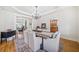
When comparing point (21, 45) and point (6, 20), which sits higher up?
point (6, 20)

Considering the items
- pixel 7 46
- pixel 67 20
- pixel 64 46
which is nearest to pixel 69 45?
pixel 64 46

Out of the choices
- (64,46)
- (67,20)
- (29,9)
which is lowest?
(64,46)

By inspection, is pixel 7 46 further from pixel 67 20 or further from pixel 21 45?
pixel 67 20

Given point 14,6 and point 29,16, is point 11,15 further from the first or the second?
point 29,16

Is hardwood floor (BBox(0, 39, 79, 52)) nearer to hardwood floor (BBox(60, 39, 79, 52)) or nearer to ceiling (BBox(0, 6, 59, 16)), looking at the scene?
hardwood floor (BBox(60, 39, 79, 52))

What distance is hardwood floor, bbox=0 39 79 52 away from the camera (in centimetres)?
209

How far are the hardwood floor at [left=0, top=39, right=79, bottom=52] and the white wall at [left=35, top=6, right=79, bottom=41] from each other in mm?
97

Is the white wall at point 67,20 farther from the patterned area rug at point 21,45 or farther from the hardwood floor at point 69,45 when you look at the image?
the patterned area rug at point 21,45

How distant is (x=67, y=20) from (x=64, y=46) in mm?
516

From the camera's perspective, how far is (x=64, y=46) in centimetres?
215

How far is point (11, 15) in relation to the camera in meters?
2.05

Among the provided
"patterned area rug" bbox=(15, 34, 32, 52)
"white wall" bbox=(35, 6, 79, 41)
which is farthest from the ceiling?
"patterned area rug" bbox=(15, 34, 32, 52)
